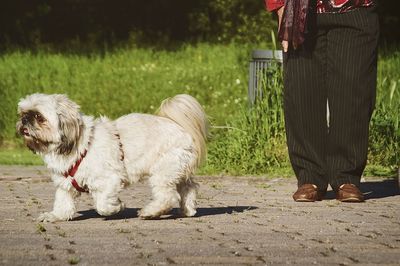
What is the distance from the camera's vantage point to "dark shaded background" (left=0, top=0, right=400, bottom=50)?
20719 millimetres

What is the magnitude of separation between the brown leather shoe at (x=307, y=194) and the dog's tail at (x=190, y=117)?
1244mm

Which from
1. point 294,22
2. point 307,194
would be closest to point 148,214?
point 307,194

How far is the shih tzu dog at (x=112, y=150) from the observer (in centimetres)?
682

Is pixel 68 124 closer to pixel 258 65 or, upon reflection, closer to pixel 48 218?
pixel 48 218

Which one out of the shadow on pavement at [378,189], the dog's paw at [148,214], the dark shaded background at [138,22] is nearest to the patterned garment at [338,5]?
the shadow on pavement at [378,189]

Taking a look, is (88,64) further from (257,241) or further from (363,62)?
(257,241)

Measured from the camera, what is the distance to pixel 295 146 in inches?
326

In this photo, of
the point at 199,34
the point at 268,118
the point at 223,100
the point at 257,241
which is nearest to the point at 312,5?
the point at 257,241

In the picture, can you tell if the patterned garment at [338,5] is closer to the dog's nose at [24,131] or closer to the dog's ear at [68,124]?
the dog's ear at [68,124]

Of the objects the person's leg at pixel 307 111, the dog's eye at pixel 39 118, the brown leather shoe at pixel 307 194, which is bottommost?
the brown leather shoe at pixel 307 194

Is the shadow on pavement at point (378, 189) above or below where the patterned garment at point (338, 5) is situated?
below

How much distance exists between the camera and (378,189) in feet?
30.6

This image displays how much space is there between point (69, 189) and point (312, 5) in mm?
2507

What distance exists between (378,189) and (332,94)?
1.53m
